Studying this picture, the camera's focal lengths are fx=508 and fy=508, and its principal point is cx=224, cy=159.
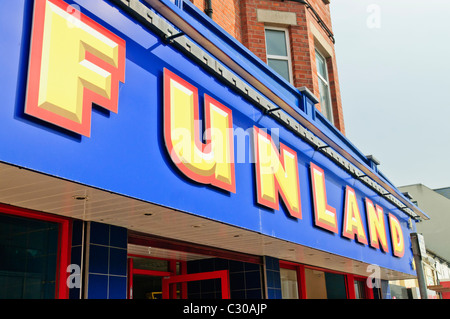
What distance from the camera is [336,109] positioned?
13.7 metres

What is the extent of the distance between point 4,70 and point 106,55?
46.0 inches

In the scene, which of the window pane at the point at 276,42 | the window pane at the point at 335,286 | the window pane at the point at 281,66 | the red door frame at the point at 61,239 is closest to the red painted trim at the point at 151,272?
the red door frame at the point at 61,239

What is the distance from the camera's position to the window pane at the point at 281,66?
38.2 feet

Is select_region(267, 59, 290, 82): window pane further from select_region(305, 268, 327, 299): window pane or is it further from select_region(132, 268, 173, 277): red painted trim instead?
select_region(132, 268, 173, 277): red painted trim

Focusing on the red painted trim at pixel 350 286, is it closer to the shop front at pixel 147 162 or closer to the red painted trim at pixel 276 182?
the shop front at pixel 147 162

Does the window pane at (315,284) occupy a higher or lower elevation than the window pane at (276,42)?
lower

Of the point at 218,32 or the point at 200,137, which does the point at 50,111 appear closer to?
the point at 200,137

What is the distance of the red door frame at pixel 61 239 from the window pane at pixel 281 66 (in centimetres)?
721

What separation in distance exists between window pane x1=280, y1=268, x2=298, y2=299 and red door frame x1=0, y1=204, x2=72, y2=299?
19.0ft

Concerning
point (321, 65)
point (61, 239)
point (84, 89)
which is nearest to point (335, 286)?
point (321, 65)

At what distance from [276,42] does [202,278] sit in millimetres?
5857

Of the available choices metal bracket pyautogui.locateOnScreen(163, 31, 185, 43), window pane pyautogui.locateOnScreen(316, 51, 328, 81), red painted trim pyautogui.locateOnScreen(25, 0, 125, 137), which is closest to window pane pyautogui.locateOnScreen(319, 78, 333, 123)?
window pane pyautogui.locateOnScreen(316, 51, 328, 81)
